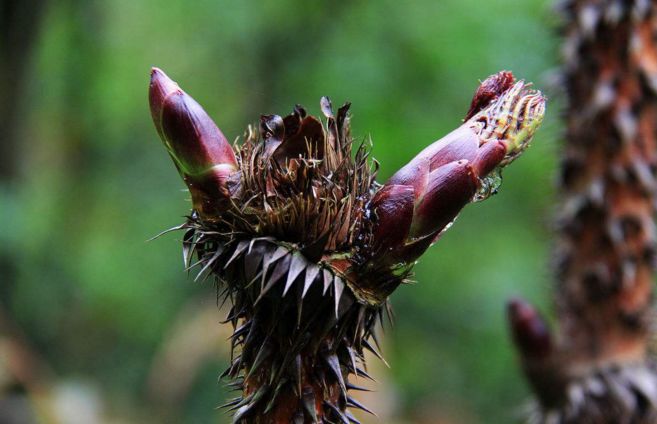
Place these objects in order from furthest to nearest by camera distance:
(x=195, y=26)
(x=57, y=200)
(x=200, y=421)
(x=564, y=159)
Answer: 1. (x=57, y=200)
2. (x=195, y=26)
3. (x=200, y=421)
4. (x=564, y=159)

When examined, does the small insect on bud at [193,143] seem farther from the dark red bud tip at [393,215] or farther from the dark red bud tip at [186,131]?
the dark red bud tip at [393,215]

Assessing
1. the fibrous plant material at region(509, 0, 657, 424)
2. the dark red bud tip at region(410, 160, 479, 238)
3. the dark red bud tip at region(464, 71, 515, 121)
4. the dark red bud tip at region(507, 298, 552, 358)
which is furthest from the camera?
the fibrous plant material at region(509, 0, 657, 424)

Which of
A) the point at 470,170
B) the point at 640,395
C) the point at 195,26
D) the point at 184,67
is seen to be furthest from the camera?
the point at 184,67

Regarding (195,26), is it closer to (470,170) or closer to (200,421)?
(200,421)

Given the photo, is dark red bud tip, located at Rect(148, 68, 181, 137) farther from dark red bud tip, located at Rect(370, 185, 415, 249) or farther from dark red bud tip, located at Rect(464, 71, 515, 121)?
dark red bud tip, located at Rect(464, 71, 515, 121)

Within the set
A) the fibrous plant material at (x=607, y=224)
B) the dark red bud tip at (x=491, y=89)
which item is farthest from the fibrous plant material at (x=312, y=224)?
the fibrous plant material at (x=607, y=224)

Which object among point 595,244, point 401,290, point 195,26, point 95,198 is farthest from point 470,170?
point 95,198

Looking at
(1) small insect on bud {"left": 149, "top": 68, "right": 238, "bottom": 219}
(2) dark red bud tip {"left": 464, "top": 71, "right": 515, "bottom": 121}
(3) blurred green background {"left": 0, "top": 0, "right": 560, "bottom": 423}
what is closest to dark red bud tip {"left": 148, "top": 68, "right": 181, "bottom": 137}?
(1) small insect on bud {"left": 149, "top": 68, "right": 238, "bottom": 219}
